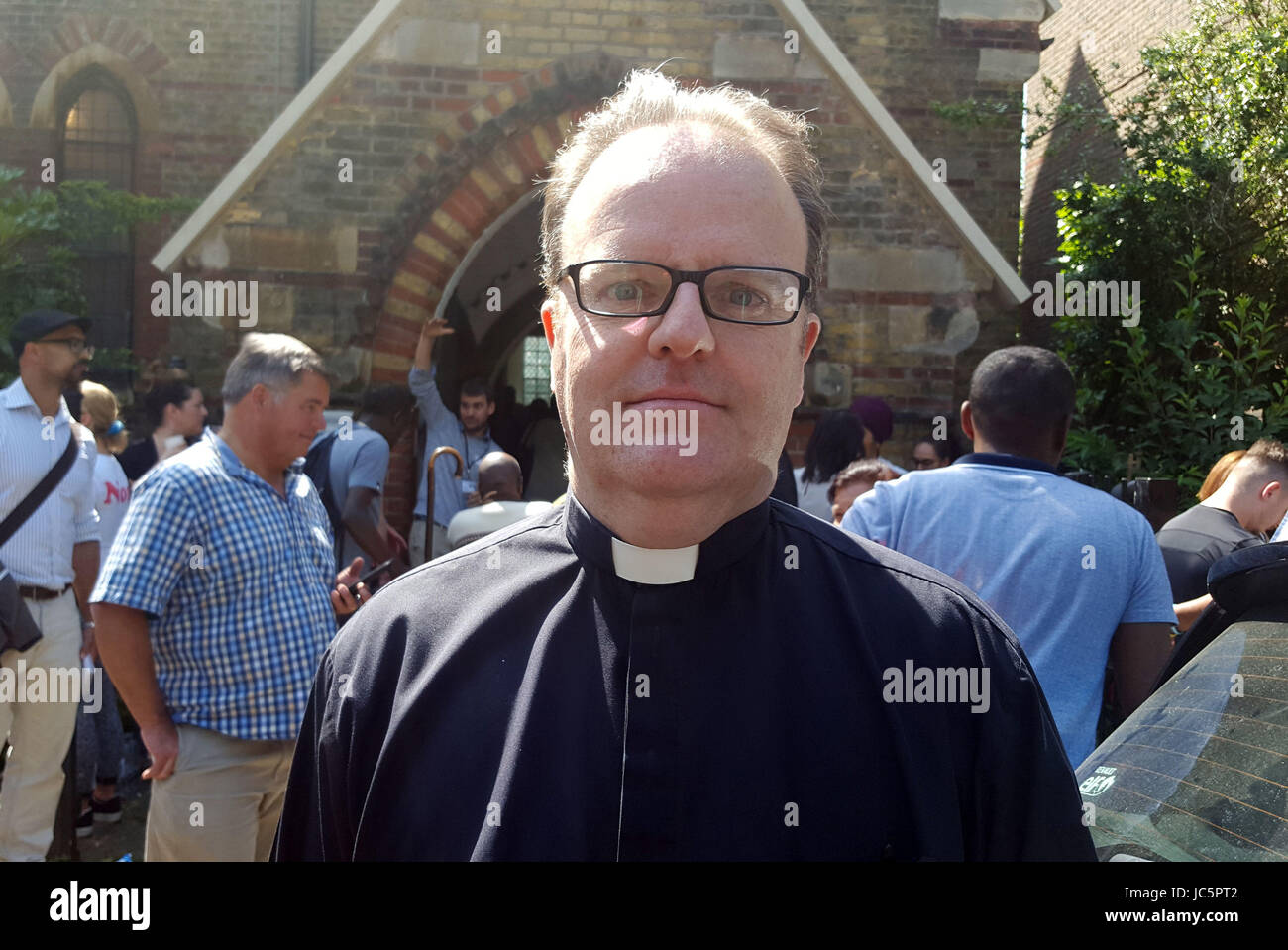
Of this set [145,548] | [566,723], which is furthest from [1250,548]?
[145,548]

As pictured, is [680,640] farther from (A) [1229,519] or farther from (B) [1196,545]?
(A) [1229,519]

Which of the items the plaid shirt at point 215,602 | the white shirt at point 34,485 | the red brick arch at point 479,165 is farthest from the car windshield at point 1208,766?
the red brick arch at point 479,165

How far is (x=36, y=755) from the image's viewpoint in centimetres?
480

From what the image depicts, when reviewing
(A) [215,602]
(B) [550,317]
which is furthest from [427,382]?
(B) [550,317]

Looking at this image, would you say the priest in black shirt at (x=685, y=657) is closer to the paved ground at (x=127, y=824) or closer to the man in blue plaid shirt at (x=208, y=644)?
the man in blue plaid shirt at (x=208, y=644)

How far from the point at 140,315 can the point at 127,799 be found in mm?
8011

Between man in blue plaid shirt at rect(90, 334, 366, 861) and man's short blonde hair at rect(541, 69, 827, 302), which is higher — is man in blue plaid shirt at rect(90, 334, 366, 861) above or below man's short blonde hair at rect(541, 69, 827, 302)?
below

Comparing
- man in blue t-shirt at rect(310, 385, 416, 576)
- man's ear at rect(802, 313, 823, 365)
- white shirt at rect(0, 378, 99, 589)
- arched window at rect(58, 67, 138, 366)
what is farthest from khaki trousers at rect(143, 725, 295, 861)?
arched window at rect(58, 67, 138, 366)

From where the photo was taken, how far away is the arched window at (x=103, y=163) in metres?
13.3

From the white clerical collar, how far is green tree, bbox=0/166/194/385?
10.0 m

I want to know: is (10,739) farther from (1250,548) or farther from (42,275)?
(42,275)

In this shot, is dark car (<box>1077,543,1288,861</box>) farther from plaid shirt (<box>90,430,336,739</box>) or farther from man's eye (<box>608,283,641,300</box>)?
plaid shirt (<box>90,430,336,739</box>)

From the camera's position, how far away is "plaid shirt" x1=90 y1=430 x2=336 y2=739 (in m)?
3.46

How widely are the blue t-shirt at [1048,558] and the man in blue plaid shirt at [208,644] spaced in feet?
5.77
